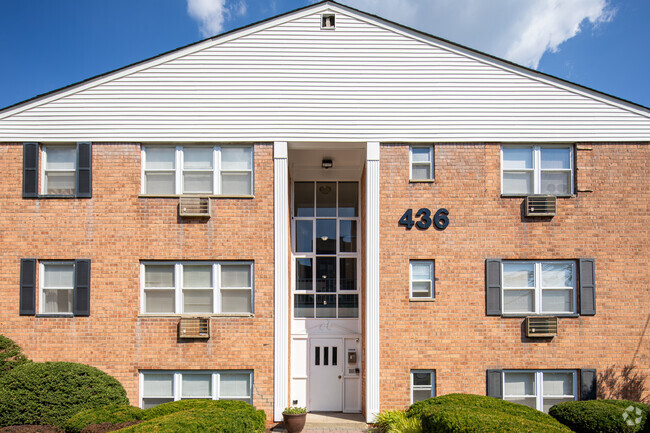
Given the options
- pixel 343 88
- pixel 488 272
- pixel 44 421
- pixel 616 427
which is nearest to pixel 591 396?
pixel 616 427

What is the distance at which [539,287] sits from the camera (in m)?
12.7

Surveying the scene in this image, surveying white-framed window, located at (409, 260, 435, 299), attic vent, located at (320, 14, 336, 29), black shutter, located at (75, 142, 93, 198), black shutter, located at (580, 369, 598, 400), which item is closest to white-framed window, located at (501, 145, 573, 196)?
white-framed window, located at (409, 260, 435, 299)

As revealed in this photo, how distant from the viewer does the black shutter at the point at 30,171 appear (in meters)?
12.7

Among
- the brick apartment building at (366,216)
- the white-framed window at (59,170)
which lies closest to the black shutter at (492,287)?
the brick apartment building at (366,216)

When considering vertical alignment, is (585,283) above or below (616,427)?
above

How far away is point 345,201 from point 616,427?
8.84 metres

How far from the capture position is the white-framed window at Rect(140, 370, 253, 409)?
1245 cm

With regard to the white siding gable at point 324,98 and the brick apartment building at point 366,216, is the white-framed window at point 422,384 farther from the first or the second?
the white siding gable at point 324,98

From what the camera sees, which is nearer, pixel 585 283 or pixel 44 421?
pixel 44 421

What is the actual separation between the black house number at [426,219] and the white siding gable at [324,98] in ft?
6.35

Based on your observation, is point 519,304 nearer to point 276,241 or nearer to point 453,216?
point 453,216

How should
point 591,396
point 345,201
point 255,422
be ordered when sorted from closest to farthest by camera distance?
point 255,422 < point 591,396 < point 345,201

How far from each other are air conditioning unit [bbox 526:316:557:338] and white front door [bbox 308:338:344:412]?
5.19m

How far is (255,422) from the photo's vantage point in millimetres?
9852
